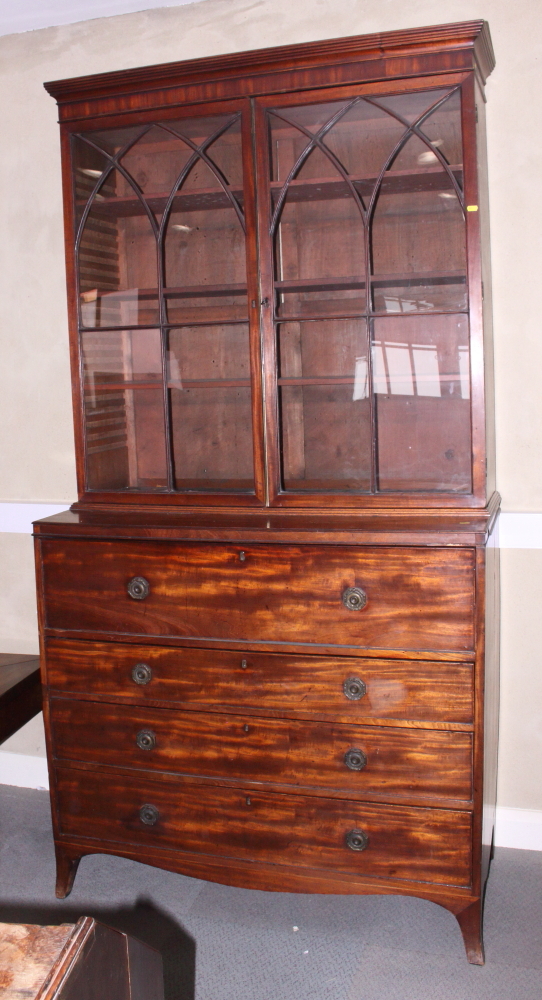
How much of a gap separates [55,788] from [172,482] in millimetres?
886

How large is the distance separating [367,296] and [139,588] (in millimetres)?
914

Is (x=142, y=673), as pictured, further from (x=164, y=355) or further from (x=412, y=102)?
(x=412, y=102)

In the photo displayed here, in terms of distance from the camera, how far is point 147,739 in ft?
6.79

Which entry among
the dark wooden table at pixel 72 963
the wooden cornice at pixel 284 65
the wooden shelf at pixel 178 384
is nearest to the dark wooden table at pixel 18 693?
the wooden shelf at pixel 178 384

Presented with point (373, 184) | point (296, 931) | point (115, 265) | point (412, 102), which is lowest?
point (296, 931)

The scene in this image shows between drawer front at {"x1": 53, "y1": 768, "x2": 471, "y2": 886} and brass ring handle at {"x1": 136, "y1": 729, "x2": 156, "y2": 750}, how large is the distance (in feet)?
0.33

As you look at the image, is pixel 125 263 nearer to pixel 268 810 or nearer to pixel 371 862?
pixel 268 810

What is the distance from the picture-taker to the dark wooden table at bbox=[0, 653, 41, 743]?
2.27 metres

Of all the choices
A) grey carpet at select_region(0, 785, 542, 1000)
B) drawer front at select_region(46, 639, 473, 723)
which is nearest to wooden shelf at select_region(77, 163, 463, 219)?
drawer front at select_region(46, 639, 473, 723)

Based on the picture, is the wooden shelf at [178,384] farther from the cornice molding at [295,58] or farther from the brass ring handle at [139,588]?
the cornice molding at [295,58]

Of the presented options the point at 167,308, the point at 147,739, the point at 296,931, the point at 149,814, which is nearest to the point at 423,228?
the point at 167,308

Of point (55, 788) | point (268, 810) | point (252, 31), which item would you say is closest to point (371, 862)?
point (268, 810)

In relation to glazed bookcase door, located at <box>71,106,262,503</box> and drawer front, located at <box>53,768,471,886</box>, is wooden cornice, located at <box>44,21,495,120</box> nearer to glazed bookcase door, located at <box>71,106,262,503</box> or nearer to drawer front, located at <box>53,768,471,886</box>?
glazed bookcase door, located at <box>71,106,262,503</box>

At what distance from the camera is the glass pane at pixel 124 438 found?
216cm
